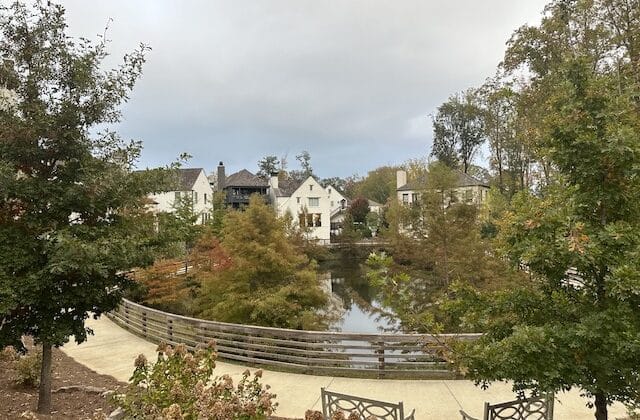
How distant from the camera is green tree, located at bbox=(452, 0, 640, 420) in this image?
3.44 m

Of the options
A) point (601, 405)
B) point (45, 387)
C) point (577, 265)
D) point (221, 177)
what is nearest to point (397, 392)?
point (601, 405)

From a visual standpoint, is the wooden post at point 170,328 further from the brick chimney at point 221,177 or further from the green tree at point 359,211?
the brick chimney at point 221,177

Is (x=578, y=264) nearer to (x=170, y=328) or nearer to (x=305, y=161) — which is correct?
(x=170, y=328)

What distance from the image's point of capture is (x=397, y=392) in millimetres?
7359

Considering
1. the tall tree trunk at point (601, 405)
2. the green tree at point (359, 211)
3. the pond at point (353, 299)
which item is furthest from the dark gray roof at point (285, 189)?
the tall tree trunk at point (601, 405)

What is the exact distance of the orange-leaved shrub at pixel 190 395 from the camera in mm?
3205

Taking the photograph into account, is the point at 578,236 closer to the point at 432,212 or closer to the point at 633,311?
the point at 633,311

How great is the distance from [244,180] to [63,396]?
46.4 m

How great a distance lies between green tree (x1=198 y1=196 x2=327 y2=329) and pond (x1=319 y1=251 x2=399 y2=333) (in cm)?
193

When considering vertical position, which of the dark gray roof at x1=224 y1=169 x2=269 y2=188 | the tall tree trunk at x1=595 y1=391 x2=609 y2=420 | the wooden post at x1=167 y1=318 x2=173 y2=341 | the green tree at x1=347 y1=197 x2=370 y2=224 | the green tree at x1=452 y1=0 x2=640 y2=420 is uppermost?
the dark gray roof at x1=224 y1=169 x2=269 y2=188

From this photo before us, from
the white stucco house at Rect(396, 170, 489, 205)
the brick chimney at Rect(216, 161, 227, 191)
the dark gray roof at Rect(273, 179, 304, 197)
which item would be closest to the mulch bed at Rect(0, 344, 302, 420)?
the white stucco house at Rect(396, 170, 489, 205)

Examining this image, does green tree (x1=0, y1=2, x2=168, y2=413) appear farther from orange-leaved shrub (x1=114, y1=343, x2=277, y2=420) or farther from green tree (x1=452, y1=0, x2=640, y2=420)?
green tree (x1=452, y1=0, x2=640, y2=420)

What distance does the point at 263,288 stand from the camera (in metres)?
12.2

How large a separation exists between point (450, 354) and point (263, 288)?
29.2 ft
